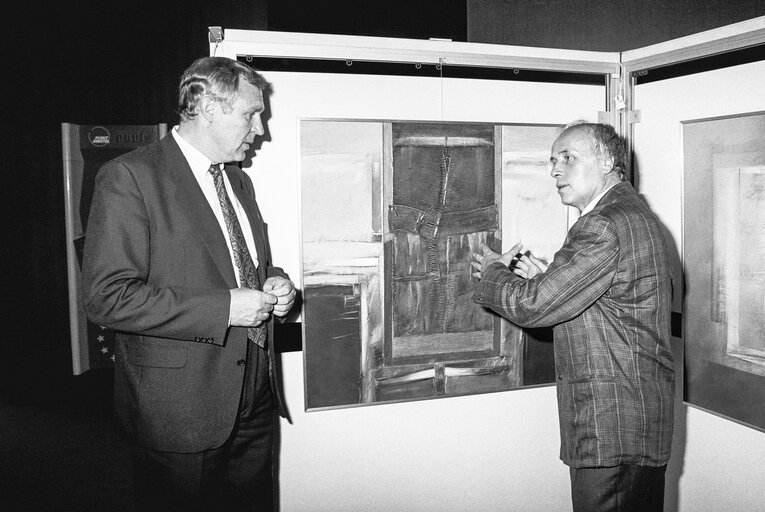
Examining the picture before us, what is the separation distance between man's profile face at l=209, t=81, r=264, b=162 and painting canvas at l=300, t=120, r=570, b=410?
373 mm

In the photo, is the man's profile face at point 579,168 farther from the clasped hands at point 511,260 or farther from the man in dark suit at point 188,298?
the man in dark suit at point 188,298

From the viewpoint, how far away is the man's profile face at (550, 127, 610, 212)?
2105 millimetres

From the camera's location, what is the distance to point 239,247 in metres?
1.99

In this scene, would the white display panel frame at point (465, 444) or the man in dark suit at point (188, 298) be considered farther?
the white display panel frame at point (465, 444)

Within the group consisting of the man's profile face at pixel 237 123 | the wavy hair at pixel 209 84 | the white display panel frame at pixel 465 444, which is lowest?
the white display panel frame at pixel 465 444

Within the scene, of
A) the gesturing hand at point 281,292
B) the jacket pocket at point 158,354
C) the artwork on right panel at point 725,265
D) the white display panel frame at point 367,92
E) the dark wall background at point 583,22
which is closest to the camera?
the jacket pocket at point 158,354

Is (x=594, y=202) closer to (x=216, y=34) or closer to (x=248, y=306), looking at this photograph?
(x=248, y=306)

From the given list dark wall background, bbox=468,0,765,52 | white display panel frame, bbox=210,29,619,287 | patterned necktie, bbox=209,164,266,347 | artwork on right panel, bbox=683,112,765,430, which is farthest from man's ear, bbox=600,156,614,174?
dark wall background, bbox=468,0,765,52

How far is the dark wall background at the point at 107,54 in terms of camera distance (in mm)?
3395

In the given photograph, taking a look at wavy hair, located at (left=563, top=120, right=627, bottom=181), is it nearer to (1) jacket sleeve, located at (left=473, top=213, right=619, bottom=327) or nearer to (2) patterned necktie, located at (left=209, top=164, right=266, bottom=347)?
(1) jacket sleeve, located at (left=473, top=213, right=619, bottom=327)

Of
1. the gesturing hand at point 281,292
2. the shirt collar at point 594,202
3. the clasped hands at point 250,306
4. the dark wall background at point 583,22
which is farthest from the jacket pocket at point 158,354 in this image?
the dark wall background at point 583,22

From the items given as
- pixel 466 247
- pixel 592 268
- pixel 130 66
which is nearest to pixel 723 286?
pixel 592 268

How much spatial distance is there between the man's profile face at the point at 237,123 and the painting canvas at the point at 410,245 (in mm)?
373

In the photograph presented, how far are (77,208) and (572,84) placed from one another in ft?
10.3
